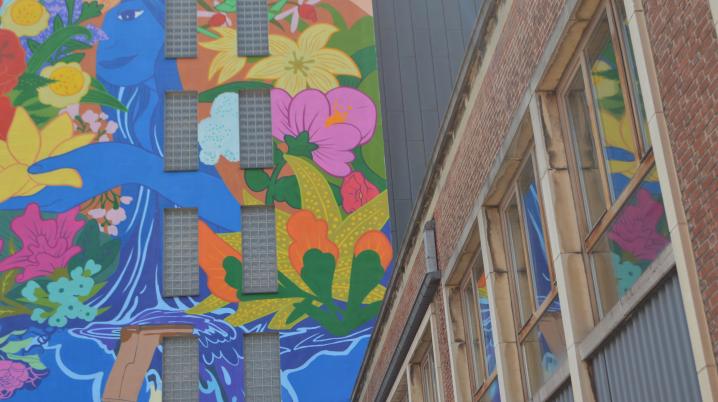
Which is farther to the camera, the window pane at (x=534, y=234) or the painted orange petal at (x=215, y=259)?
the painted orange petal at (x=215, y=259)

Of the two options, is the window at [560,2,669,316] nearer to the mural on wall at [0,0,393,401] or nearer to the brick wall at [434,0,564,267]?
the brick wall at [434,0,564,267]

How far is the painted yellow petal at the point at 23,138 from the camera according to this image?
42.2 meters

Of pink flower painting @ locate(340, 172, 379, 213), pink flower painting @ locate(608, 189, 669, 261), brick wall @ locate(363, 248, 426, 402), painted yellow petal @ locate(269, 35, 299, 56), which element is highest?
painted yellow petal @ locate(269, 35, 299, 56)

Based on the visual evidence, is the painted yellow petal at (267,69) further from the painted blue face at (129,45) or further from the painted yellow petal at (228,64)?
the painted blue face at (129,45)

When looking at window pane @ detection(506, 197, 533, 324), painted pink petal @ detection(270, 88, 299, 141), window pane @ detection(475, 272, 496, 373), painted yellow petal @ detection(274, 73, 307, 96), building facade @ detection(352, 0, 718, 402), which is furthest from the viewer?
painted yellow petal @ detection(274, 73, 307, 96)

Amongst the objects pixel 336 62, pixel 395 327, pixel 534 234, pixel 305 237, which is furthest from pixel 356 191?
pixel 534 234

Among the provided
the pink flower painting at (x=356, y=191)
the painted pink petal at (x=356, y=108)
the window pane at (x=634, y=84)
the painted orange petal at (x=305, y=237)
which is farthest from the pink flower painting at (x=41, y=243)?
the window pane at (x=634, y=84)

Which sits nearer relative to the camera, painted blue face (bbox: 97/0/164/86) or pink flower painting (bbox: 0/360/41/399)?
pink flower painting (bbox: 0/360/41/399)

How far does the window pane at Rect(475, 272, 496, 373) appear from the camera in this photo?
17.6 m

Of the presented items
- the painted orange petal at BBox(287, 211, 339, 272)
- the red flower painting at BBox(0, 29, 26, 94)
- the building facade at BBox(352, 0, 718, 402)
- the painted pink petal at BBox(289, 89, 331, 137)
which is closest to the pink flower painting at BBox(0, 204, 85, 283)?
the red flower painting at BBox(0, 29, 26, 94)

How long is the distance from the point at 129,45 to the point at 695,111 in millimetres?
36174

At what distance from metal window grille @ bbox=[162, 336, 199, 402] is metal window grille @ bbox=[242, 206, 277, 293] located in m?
2.69

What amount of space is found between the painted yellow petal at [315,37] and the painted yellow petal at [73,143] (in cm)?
823

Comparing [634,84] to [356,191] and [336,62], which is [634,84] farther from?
[336,62]
